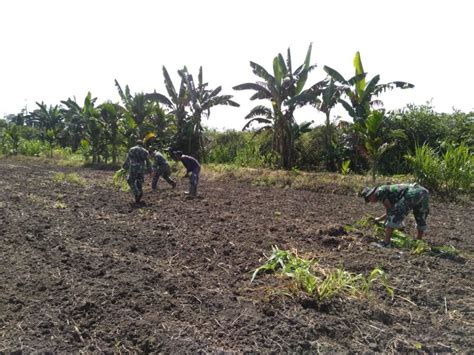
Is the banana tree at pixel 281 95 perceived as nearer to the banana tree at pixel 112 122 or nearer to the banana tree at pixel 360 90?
the banana tree at pixel 360 90

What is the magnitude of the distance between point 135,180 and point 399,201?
18.6ft

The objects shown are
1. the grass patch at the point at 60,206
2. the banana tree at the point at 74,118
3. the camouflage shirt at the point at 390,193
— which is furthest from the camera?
the banana tree at the point at 74,118

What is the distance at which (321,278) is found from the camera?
434 centimetres

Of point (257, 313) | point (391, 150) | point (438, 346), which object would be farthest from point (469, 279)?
point (391, 150)

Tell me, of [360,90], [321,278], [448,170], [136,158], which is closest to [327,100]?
[360,90]

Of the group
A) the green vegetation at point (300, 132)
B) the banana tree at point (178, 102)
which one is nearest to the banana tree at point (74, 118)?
the green vegetation at point (300, 132)

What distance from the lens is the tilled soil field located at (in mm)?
3250

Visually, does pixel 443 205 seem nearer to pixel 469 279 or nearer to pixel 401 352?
pixel 469 279

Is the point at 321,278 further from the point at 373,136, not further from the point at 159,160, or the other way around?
the point at 373,136

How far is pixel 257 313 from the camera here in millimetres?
3658

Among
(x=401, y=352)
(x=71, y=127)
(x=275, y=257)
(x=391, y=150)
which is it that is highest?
(x=71, y=127)

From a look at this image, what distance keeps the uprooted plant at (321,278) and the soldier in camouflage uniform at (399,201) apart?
133cm

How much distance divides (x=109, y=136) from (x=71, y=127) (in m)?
5.56

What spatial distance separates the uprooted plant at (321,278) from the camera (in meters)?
3.86
